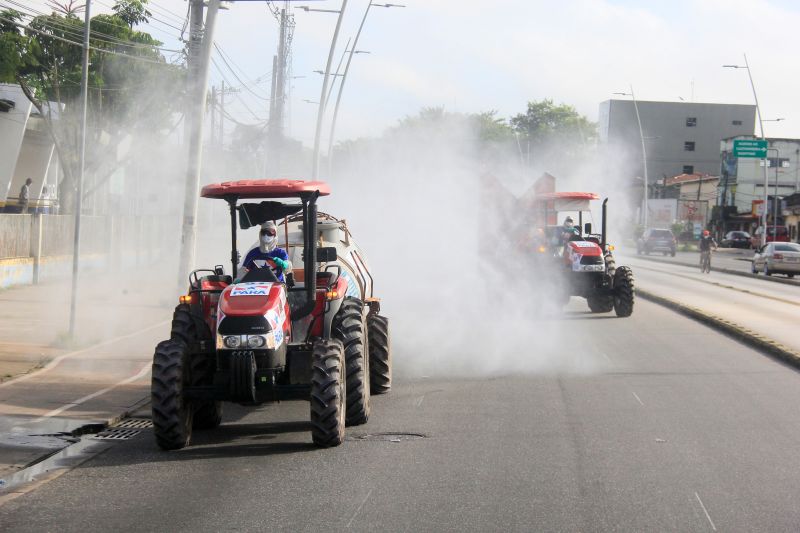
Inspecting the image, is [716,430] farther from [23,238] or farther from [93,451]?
[23,238]

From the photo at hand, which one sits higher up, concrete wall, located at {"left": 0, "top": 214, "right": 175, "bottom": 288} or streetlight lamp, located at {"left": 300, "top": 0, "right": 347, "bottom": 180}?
streetlight lamp, located at {"left": 300, "top": 0, "right": 347, "bottom": 180}

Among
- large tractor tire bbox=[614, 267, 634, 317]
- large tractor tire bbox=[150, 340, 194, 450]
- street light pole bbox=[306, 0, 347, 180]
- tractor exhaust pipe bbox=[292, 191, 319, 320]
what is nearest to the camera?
large tractor tire bbox=[150, 340, 194, 450]

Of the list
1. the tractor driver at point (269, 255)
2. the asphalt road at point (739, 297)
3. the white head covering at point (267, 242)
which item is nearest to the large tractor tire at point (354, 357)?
the tractor driver at point (269, 255)

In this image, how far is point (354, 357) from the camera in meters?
10.3

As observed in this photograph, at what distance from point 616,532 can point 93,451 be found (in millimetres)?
5161

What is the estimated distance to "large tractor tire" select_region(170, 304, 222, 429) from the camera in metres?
9.98

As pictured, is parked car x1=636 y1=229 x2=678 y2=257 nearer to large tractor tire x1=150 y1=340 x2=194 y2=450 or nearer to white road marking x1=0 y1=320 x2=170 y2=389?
white road marking x1=0 y1=320 x2=170 y2=389

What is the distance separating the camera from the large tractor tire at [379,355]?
12414mm

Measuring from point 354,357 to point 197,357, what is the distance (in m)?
1.51

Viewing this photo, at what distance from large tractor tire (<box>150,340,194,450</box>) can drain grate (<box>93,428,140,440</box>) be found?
3.36 feet

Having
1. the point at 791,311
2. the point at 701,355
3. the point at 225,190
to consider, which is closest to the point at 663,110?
the point at 791,311

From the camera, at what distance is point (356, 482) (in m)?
8.29

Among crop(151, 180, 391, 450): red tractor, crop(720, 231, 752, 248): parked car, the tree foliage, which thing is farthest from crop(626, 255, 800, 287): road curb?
the tree foliage

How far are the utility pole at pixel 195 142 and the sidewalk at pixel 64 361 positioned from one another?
1524 mm
